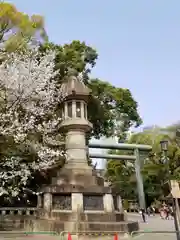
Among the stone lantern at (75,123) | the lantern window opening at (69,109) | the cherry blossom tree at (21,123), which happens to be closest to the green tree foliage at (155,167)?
the stone lantern at (75,123)

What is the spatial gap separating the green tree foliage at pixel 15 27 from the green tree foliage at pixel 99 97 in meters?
2.72

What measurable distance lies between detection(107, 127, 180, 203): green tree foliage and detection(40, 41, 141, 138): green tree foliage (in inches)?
295

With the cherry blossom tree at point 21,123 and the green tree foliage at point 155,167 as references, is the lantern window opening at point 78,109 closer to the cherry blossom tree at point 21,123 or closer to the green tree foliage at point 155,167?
the cherry blossom tree at point 21,123

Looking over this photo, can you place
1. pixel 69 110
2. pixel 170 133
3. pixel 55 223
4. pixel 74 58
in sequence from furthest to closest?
1. pixel 170 133
2. pixel 74 58
3. pixel 69 110
4. pixel 55 223

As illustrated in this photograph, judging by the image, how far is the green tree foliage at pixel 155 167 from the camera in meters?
24.8

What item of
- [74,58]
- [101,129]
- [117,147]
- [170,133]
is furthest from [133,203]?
[74,58]

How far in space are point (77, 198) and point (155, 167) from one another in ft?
59.9

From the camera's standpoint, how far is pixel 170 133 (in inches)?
1153

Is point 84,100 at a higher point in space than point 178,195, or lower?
higher

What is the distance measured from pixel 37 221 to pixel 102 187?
268 centimetres

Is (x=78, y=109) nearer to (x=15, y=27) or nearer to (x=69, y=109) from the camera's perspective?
(x=69, y=109)

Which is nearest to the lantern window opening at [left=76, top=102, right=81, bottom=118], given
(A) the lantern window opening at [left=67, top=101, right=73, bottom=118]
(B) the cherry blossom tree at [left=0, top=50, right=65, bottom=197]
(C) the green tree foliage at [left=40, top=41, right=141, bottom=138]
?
(A) the lantern window opening at [left=67, top=101, right=73, bottom=118]

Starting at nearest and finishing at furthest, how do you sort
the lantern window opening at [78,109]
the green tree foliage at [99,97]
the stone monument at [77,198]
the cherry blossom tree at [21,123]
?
1. the stone monument at [77,198]
2. the cherry blossom tree at [21,123]
3. the lantern window opening at [78,109]
4. the green tree foliage at [99,97]

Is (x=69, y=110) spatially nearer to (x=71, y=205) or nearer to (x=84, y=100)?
(x=84, y=100)
